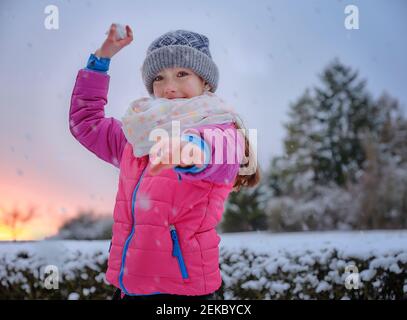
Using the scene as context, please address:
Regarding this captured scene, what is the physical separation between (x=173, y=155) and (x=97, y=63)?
79 centimetres

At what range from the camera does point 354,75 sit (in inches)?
460

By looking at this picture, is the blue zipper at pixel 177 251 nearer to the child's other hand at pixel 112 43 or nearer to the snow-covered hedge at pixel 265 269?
the child's other hand at pixel 112 43

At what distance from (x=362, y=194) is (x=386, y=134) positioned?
1752mm

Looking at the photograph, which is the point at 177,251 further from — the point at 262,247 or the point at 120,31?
the point at 262,247

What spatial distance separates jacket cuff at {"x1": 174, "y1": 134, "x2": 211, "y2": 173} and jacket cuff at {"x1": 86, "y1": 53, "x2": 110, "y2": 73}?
72 cm

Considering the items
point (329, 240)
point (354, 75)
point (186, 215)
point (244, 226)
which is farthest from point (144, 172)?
point (354, 75)

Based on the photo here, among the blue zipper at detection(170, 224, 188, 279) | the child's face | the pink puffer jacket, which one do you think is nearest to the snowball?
the child's face

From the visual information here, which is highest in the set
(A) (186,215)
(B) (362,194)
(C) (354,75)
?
(C) (354,75)

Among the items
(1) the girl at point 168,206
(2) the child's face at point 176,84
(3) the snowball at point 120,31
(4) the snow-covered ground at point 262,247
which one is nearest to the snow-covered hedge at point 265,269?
(4) the snow-covered ground at point 262,247

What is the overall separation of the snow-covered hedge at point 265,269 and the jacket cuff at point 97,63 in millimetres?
2406

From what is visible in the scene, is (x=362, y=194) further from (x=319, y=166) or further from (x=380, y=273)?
(x=380, y=273)

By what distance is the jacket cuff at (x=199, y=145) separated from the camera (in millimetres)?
996

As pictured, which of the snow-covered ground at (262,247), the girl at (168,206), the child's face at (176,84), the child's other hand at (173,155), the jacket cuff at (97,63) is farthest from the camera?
the snow-covered ground at (262,247)

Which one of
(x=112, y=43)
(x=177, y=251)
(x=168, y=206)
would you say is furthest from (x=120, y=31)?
(x=177, y=251)
